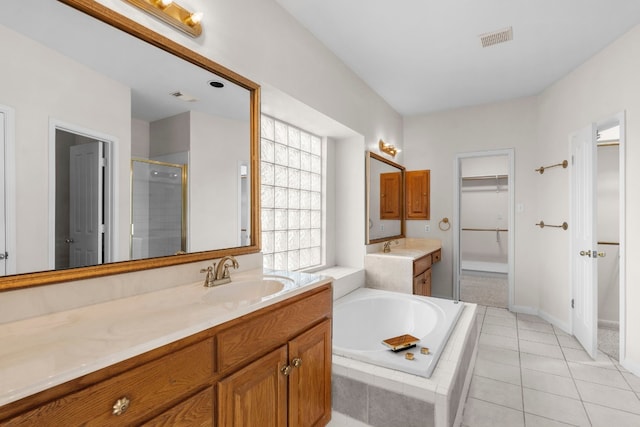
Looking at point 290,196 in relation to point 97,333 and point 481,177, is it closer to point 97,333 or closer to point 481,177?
point 97,333

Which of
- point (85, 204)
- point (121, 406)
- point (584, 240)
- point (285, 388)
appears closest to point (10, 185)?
point (85, 204)

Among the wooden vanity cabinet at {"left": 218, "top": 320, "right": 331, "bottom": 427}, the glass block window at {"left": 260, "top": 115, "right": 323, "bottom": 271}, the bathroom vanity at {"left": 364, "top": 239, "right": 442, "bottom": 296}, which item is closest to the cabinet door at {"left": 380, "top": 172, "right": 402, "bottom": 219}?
the bathroom vanity at {"left": 364, "top": 239, "right": 442, "bottom": 296}

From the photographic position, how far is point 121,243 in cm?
129

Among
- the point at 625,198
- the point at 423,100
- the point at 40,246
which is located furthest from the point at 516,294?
the point at 40,246

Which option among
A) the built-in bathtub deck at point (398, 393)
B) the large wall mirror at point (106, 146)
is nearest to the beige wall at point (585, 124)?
the built-in bathtub deck at point (398, 393)

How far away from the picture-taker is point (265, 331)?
1.22 metres

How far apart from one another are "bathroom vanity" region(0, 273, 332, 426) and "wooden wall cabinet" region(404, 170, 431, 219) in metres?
3.04

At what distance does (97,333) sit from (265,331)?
543 mm

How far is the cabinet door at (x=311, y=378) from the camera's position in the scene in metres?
1.38

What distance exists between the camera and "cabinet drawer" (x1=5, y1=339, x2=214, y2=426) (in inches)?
26.6

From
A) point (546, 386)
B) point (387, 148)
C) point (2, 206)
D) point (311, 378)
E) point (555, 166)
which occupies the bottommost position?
point (546, 386)

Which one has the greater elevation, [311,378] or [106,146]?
[106,146]

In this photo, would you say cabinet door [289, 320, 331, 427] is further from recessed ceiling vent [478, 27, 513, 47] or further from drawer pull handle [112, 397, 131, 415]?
recessed ceiling vent [478, 27, 513, 47]

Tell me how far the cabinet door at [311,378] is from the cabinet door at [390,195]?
2.30m
